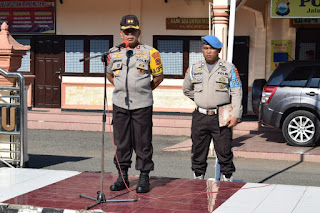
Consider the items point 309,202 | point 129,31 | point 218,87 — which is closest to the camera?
point 309,202

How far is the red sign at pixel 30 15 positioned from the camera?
63.5ft

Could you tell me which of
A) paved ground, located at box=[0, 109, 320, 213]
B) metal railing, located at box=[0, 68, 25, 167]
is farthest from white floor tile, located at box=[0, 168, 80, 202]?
metal railing, located at box=[0, 68, 25, 167]

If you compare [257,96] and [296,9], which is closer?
[296,9]

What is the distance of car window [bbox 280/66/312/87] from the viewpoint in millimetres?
13195

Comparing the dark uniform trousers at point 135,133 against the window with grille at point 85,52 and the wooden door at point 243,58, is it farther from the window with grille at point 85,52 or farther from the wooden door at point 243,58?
the window with grille at point 85,52

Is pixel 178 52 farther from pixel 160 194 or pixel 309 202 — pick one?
pixel 309 202

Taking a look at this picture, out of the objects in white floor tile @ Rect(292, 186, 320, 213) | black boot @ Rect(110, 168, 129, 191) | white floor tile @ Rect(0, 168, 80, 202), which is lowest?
white floor tile @ Rect(0, 168, 80, 202)

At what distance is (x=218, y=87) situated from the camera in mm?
7512

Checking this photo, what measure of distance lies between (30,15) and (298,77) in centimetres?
954

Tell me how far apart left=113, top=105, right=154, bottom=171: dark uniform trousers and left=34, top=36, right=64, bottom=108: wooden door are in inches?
488

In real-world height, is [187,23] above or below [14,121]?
above

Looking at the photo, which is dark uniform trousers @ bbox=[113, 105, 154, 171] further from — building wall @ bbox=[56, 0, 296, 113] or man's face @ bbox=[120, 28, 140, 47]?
building wall @ bbox=[56, 0, 296, 113]

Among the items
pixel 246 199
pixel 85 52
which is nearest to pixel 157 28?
pixel 85 52

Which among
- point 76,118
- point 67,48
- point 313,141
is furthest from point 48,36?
point 313,141
